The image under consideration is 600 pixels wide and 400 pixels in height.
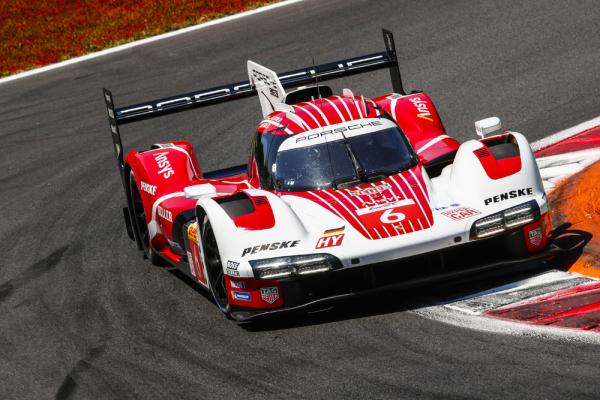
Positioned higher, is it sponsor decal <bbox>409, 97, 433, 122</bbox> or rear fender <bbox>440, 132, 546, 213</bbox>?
sponsor decal <bbox>409, 97, 433, 122</bbox>

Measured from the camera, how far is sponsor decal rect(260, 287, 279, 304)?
7.97 m

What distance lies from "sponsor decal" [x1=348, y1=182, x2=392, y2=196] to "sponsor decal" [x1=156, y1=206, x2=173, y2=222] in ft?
6.89

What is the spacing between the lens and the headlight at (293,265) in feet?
25.7

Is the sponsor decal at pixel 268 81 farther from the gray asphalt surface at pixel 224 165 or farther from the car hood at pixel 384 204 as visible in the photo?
the car hood at pixel 384 204

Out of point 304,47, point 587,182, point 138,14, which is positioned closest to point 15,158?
point 304,47

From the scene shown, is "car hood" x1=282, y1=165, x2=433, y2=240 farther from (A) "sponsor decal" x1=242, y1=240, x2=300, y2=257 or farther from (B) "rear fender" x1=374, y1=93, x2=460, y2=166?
(B) "rear fender" x1=374, y1=93, x2=460, y2=166

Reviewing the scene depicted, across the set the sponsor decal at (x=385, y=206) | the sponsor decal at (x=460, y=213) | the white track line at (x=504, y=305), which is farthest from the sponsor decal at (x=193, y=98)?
the white track line at (x=504, y=305)

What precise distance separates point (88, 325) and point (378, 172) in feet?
8.76

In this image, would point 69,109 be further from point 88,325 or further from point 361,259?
point 361,259

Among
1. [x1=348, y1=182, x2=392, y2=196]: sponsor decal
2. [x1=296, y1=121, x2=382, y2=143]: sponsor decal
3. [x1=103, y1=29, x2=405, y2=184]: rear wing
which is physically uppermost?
[x1=103, y1=29, x2=405, y2=184]: rear wing

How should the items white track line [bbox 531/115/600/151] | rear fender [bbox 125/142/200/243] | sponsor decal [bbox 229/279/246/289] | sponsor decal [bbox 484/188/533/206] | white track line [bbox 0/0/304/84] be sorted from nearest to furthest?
sponsor decal [bbox 229/279/246/289] → sponsor decal [bbox 484/188/533/206] → rear fender [bbox 125/142/200/243] → white track line [bbox 531/115/600/151] → white track line [bbox 0/0/304/84]

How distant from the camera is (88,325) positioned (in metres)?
9.12

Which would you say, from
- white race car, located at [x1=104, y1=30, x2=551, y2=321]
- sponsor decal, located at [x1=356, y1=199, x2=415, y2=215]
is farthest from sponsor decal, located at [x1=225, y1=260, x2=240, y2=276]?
sponsor decal, located at [x1=356, y1=199, x2=415, y2=215]

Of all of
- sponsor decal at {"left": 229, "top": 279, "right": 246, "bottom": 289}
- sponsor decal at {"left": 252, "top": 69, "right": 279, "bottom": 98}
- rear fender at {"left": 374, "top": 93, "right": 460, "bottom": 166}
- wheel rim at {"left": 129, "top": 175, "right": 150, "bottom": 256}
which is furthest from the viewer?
sponsor decal at {"left": 252, "top": 69, "right": 279, "bottom": 98}
